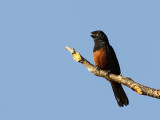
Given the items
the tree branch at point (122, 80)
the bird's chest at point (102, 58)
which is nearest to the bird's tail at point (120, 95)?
the bird's chest at point (102, 58)

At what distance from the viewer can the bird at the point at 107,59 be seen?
369 inches

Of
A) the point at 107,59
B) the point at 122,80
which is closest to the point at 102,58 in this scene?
the point at 107,59

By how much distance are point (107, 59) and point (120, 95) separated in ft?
3.35

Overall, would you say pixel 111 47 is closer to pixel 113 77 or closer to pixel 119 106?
pixel 119 106

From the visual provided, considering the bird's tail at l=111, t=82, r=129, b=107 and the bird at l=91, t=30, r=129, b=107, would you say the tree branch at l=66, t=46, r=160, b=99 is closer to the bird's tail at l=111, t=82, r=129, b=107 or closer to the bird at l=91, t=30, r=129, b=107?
the bird at l=91, t=30, r=129, b=107

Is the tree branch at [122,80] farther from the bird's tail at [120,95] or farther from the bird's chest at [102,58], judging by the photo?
the bird's tail at [120,95]

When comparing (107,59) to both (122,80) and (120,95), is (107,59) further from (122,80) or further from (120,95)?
(122,80)

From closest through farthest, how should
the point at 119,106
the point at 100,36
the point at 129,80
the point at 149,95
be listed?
the point at 149,95
the point at 129,80
the point at 119,106
the point at 100,36

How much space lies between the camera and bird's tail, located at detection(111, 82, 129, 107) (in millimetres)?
9227

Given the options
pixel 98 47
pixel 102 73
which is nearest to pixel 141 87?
pixel 102 73

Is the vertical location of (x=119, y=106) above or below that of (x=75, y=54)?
below

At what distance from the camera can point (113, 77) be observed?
24.8 ft

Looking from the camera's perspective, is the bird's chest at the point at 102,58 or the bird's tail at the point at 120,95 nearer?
the bird's tail at the point at 120,95

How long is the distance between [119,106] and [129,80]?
90.6 inches
